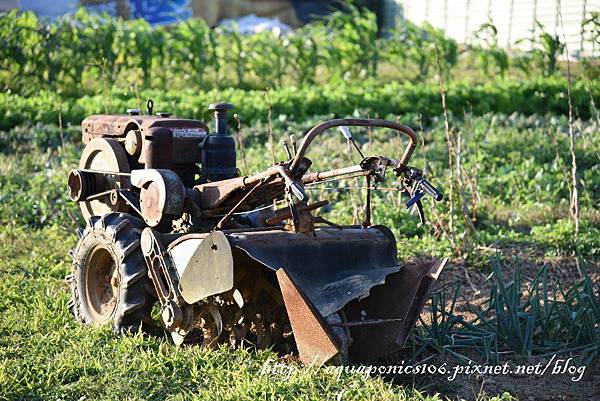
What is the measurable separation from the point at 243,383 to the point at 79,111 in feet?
27.0

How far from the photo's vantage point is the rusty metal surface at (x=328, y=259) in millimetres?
4809

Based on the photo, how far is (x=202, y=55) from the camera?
1451cm

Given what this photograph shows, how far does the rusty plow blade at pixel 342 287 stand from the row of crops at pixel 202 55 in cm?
876

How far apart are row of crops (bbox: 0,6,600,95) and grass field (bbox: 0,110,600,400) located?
101 inches

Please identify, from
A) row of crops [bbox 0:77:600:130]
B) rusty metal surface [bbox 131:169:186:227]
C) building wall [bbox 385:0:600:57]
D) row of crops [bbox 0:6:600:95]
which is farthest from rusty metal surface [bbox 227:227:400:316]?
building wall [bbox 385:0:600:57]

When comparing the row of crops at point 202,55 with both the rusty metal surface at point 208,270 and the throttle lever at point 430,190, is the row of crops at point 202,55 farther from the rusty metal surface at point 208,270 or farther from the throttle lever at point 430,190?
the throttle lever at point 430,190

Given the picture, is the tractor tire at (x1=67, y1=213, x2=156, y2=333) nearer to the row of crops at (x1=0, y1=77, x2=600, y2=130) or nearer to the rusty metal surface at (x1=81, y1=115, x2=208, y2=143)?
the rusty metal surface at (x1=81, y1=115, x2=208, y2=143)

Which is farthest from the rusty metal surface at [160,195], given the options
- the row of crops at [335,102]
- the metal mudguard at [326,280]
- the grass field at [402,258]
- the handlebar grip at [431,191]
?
the row of crops at [335,102]

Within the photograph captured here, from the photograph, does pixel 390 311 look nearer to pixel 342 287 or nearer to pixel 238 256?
pixel 342 287

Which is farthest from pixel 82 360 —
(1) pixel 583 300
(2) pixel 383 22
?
(2) pixel 383 22

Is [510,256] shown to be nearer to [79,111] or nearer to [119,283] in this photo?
[119,283]

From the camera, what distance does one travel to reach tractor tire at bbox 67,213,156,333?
547cm

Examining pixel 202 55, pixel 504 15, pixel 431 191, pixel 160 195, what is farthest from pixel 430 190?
pixel 504 15

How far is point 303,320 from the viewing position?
4566 mm
